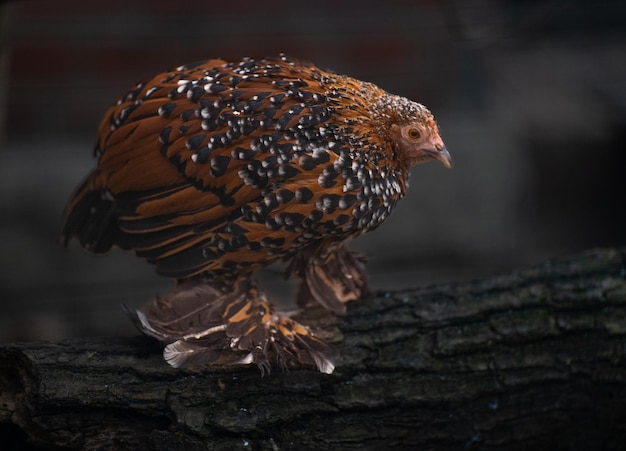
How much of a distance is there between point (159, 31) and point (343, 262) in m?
2.42

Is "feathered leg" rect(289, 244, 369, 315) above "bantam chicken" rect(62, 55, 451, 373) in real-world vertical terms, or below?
below

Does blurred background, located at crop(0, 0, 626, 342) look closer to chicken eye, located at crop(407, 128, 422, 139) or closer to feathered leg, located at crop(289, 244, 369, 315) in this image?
feathered leg, located at crop(289, 244, 369, 315)

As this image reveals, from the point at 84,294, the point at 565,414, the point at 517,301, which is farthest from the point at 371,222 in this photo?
the point at 84,294

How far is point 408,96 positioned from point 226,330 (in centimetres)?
295

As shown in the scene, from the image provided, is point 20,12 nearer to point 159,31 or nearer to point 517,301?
point 159,31

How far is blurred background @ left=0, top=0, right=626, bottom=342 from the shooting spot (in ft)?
14.3

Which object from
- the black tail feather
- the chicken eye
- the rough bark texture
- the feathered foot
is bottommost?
the rough bark texture

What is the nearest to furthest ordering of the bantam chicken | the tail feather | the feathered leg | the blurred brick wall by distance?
1. the bantam chicken
2. the tail feather
3. the feathered leg
4. the blurred brick wall

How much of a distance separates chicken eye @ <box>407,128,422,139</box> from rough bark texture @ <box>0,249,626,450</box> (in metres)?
0.59

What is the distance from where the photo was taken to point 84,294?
4418 millimetres

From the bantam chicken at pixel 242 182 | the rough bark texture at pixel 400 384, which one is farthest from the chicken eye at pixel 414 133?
the rough bark texture at pixel 400 384

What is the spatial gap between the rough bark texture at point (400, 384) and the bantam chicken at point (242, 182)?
102mm

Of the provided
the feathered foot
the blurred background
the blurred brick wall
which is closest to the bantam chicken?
the feathered foot

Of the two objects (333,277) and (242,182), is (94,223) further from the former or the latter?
(333,277)
